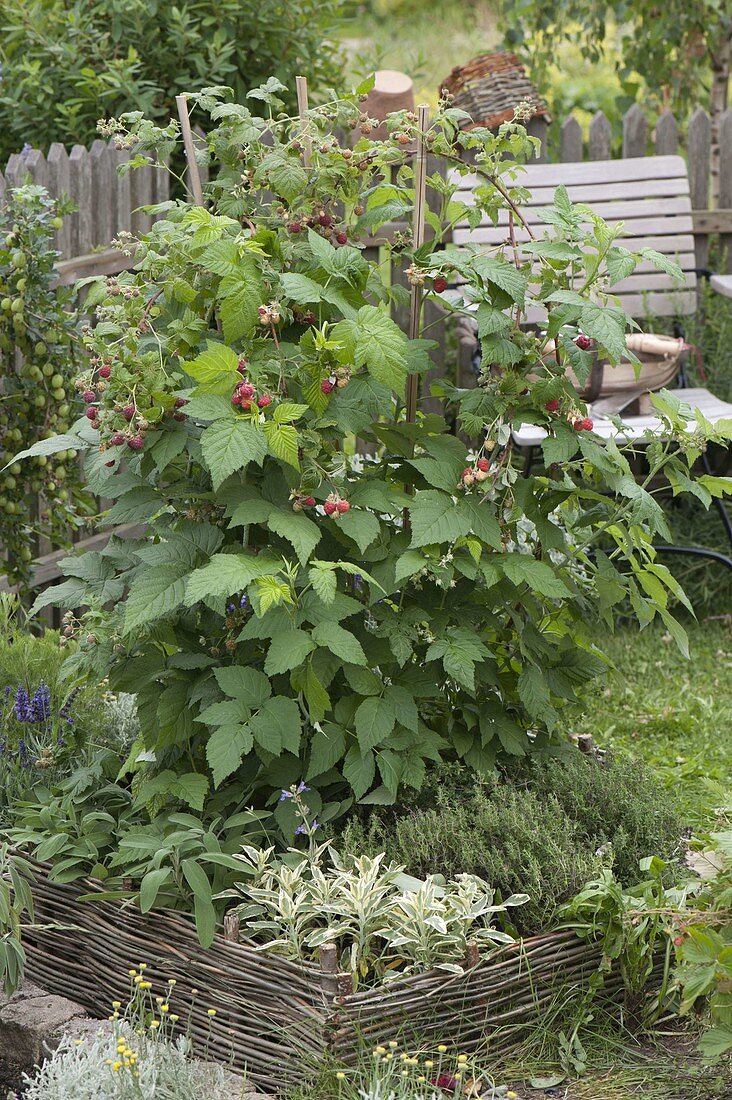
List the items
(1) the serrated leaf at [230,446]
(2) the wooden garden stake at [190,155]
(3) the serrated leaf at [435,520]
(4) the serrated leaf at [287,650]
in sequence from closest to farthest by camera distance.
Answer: (1) the serrated leaf at [230,446]
(4) the serrated leaf at [287,650]
(3) the serrated leaf at [435,520]
(2) the wooden garden stake at [190,155]

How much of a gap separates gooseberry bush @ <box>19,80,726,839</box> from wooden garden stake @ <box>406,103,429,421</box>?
29 millimetres

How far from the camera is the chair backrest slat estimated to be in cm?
564

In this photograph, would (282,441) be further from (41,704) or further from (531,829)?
(41,704)

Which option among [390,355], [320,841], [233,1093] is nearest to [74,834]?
[320,841]

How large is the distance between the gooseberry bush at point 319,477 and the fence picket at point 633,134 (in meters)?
3.53

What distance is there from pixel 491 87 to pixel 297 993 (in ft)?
15.0

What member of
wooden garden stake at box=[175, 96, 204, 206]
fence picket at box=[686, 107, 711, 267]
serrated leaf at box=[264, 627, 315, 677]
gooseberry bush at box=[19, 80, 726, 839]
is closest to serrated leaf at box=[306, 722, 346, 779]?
gooseberry bush at box=[19, 80, 726, 839]

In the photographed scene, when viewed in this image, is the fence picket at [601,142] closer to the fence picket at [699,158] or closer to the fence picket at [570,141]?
the fence picket at [570,141]

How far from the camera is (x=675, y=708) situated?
4.42 metres

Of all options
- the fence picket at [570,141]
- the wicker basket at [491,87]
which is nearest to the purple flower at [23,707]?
the wicker basket at [491,87]

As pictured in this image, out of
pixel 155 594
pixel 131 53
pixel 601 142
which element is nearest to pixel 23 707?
pixel 155 594

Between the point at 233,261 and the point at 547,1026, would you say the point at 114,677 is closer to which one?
the point at 233,261

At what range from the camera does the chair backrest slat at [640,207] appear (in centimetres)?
564

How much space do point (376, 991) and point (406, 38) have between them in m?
13.6
